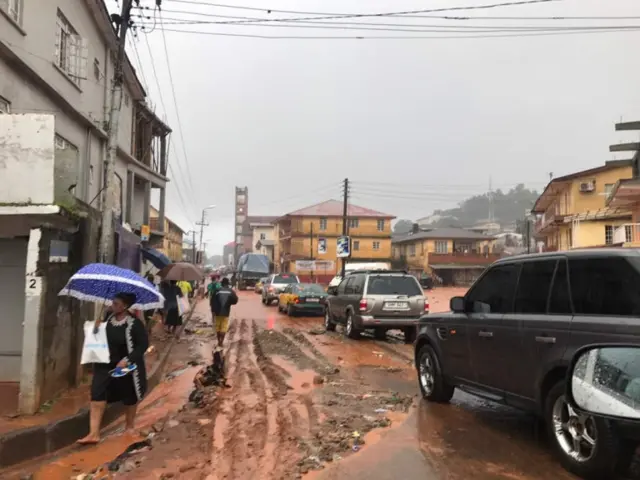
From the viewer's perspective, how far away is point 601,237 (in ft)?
143

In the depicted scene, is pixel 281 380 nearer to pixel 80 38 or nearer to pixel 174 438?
pixel 174 438

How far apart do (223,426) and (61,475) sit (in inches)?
72.1

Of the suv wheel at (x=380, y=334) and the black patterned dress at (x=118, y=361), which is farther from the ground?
the black patterned dress at (x=118, y=361)

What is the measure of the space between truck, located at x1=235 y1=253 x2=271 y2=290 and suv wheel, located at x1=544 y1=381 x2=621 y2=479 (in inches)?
2051

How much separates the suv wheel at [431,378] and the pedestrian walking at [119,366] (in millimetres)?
3653

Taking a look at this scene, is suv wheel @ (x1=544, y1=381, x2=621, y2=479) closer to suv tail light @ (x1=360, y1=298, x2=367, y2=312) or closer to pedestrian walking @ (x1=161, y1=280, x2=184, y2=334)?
suv tail light @ (x1=360, y1=298, x2=367, y2=312)

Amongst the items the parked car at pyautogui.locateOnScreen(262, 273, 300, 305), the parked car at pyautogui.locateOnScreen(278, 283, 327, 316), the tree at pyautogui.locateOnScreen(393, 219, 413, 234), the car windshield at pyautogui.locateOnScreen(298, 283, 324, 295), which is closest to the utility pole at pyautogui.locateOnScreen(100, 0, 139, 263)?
the parked car at pyautogui.locateOnScreen(278, 283, 327, 316)

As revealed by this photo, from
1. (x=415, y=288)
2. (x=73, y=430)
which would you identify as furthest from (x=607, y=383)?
(x=415, y=288)

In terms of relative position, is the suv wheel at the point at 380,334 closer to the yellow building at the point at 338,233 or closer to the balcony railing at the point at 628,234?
the balcony railing at the point at 628,234

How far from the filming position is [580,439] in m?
4.52

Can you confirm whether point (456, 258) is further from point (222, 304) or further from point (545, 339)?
point (545, 339)

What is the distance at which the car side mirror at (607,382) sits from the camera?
3.13 meters

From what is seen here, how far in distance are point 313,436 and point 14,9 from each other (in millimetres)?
10993

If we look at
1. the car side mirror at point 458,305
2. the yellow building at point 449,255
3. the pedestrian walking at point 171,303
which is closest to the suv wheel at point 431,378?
the car side mirror at point 458,305
